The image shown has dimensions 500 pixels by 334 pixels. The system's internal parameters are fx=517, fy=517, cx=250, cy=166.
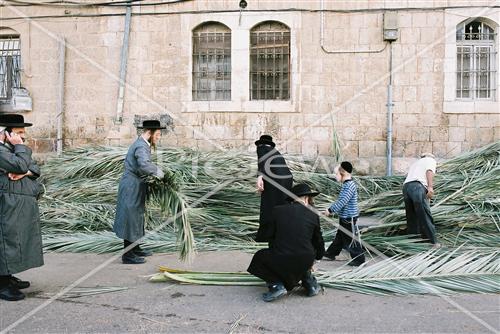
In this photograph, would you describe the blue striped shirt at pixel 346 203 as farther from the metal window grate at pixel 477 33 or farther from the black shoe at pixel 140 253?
the metal window grate at pixel 477 33

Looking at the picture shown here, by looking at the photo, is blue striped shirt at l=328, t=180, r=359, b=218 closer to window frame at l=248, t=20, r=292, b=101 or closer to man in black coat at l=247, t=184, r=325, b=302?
man in black coat at l=247, t=184, r=325, b=302

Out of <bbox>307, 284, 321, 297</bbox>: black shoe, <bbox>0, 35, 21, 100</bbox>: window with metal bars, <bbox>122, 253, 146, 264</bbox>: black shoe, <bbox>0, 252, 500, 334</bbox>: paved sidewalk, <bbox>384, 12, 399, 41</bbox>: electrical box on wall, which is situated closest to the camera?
<bbox>0, 252, 500, 334</bbox>: paved sidewalk

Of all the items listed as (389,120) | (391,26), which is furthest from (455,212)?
(391,26)

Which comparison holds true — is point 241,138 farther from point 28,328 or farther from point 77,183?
point 28,328

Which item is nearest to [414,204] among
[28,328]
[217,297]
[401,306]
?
[401,306]

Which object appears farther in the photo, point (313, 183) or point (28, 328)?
point (313, 183)

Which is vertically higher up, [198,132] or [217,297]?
[198,132]

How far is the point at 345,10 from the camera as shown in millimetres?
11008

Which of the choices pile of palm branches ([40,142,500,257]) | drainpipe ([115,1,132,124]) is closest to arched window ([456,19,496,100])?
pile of palm branches ([40,142,500,257])

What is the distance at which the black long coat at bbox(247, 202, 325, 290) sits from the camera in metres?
4.68

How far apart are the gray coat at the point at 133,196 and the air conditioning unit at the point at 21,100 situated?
6929 millimetres

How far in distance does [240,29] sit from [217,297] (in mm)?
7751

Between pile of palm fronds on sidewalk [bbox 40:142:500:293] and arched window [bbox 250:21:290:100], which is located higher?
arched window [bbox 250:21:290:100]

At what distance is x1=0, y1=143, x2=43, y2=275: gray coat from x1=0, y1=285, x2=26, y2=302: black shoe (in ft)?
0.78
